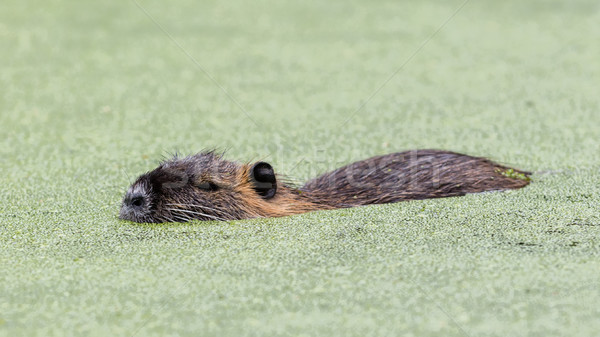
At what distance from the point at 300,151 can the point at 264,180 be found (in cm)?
100

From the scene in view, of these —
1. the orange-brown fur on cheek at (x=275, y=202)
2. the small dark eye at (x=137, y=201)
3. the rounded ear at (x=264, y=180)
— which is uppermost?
the rounded ear at (x=264, y=180)

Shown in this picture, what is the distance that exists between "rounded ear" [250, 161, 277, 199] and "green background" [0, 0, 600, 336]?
10.4 inches

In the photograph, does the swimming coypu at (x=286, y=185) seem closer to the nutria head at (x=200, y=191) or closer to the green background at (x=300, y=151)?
the nutria head at (x=200, y=191)

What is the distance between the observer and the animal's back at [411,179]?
402cm

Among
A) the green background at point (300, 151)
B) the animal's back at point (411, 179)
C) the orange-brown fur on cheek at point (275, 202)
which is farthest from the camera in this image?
the animal's back at point (411, 179)

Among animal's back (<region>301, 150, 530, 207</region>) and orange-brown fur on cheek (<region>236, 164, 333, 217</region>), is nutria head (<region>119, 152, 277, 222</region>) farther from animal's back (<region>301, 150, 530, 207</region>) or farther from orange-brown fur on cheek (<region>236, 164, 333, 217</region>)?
animal's back (<region>301, 150, 530, 207</region>)

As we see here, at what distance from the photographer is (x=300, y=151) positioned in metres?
4.90

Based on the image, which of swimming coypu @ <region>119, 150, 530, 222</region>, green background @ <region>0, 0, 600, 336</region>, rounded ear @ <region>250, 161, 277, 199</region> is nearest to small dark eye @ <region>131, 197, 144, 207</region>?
swimming coypu @ <region>119, 150, 530, 222</region>

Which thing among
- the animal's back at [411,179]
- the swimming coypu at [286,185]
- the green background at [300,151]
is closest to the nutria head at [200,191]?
the swimming coypu at [286,185]

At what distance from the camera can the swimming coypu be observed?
12.1ft

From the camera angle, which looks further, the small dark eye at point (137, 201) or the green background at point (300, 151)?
the small dark eye at point (137, 201)

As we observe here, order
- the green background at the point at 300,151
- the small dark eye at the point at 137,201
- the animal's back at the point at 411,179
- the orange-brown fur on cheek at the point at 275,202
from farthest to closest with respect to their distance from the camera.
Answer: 1. the animal's back at the point at 411,179
2. the orange-brown fur on cheek at the point at 275,202
3. the small dark eye at the point at 137,201
4. the green background at the point at 300,151

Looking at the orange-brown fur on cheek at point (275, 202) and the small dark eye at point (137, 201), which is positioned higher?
the orange-brown fur on cheek at point (275, 202)

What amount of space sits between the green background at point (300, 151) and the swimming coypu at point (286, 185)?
0.14 m
